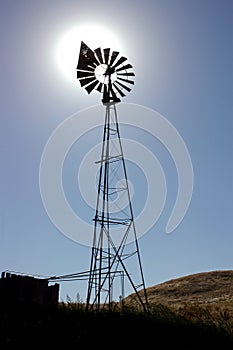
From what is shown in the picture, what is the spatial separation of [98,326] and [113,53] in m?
11.6

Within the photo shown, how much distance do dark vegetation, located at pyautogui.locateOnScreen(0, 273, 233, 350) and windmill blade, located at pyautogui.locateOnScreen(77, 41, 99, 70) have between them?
10264mm

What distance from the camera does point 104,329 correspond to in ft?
50.1

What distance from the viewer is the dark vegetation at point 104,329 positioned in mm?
14047

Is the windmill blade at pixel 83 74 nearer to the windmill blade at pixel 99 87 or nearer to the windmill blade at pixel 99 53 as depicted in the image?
the windmill blade at pixel 99 87

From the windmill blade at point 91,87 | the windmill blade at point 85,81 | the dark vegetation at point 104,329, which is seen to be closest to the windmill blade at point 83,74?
the windmill blade at point 85,81

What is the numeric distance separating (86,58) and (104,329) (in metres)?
11.5

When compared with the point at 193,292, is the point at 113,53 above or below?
above

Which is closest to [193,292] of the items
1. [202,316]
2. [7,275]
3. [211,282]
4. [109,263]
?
→ [211,282]

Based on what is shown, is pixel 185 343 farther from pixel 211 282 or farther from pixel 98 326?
pixel 211 282

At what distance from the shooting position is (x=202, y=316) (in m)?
19.5

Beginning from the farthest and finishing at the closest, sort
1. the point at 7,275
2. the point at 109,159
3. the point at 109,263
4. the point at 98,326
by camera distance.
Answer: the point at 109,159 < the point at 109,263 < the point at 7,275 < the point at 98,326

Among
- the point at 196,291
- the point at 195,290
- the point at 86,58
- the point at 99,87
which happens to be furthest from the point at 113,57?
the point at 195,290

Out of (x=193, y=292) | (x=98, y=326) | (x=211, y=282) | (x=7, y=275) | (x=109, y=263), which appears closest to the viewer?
(x=98, y=326)

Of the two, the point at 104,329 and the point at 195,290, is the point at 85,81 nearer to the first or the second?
the point at 104,329
